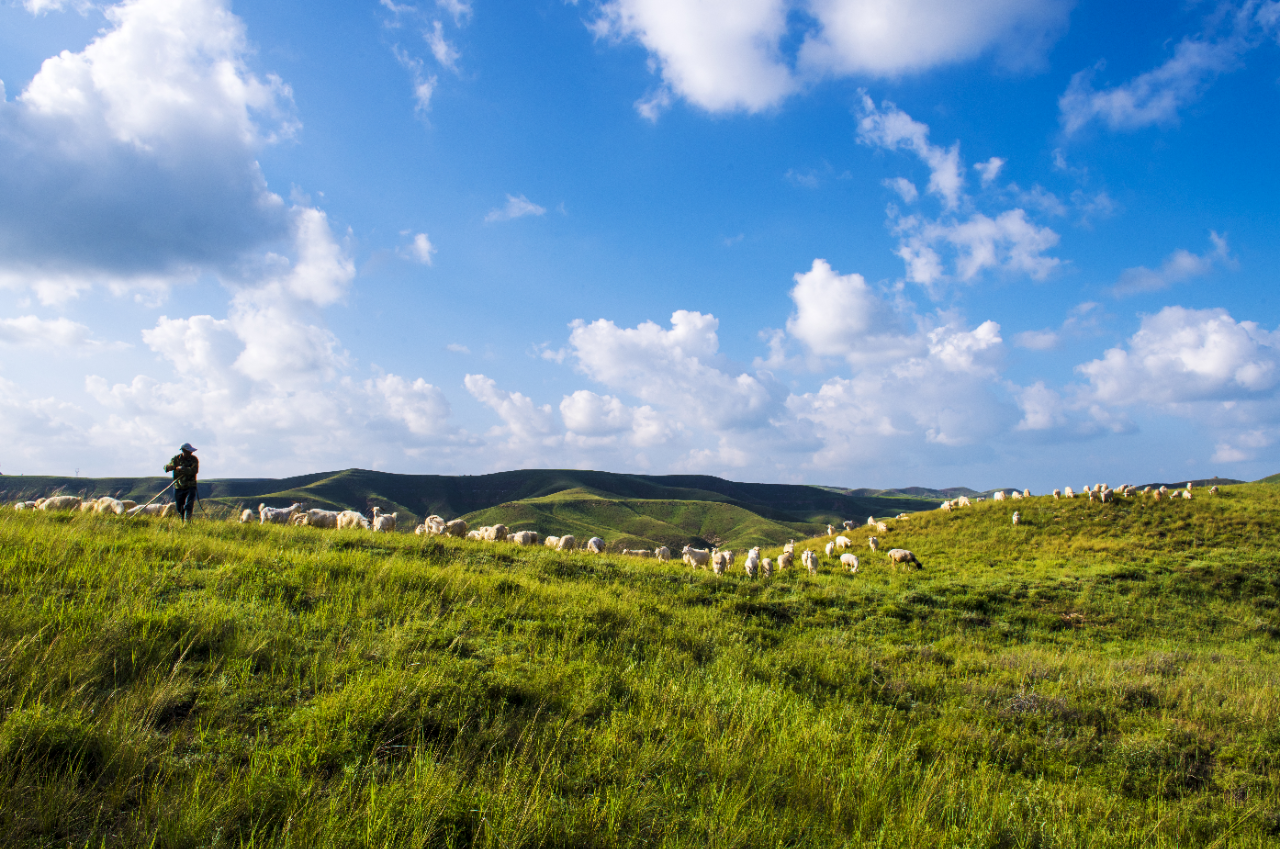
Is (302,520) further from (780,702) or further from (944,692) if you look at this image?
(944,692)

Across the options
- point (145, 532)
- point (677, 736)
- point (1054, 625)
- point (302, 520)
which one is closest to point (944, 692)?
point (677, 736)

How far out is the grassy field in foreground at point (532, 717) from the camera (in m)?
3.83

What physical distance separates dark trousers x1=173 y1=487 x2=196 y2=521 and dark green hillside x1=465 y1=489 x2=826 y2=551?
10138 cm

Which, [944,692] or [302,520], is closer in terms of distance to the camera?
[944,692]

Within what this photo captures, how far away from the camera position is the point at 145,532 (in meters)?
11.9

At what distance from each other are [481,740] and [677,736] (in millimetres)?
1989

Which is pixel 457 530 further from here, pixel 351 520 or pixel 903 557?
pixel 903 557

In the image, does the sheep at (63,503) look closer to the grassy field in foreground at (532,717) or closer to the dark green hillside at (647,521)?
the grassy field in foreground at (532,717)

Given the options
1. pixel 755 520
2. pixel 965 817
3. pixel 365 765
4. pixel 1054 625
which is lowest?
pixel 755 520

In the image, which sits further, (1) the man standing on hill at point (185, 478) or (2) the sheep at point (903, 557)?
(2) the sheep at point (903, 557)

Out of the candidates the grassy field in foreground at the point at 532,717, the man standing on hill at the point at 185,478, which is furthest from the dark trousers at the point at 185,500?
the grassy field in foreground at the point at 532,717

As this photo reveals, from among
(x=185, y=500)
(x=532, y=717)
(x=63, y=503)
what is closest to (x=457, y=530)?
(x=185, y=500)

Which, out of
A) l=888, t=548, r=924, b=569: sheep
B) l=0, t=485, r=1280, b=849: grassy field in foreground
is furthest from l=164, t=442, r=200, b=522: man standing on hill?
l=888, t=548, r=924, b=569: sheep

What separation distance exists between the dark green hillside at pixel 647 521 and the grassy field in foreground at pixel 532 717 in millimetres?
106119
